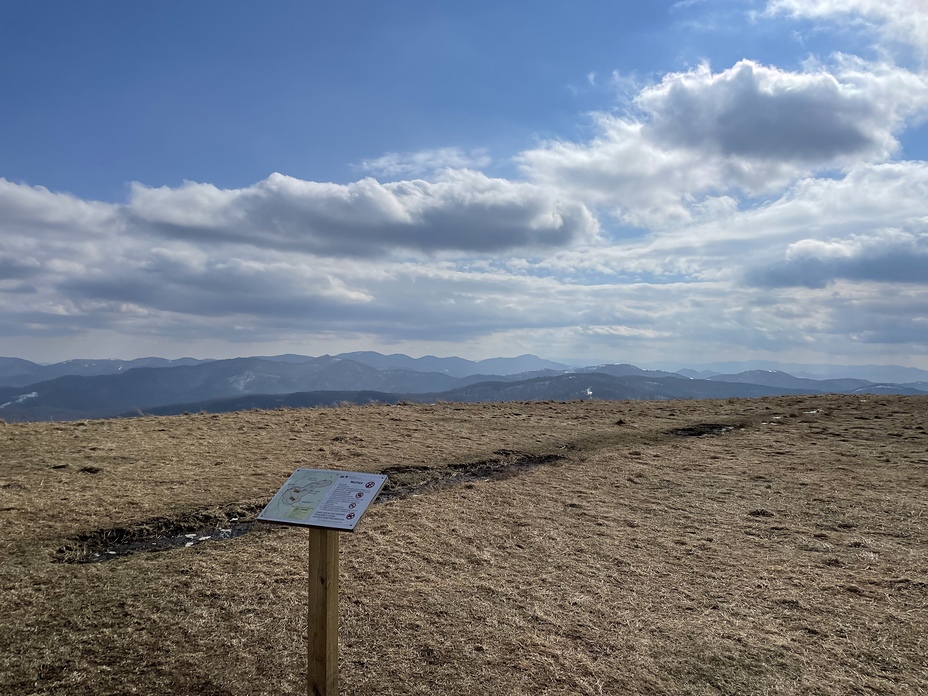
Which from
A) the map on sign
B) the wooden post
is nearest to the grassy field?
the wooden post

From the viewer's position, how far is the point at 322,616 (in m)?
5.34

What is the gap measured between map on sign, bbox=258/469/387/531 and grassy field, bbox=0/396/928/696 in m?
2.11

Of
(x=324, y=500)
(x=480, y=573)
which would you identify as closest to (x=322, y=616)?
(x=324, y=500)

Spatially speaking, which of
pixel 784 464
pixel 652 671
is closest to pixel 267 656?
pixel 652 671

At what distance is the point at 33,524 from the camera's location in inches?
390

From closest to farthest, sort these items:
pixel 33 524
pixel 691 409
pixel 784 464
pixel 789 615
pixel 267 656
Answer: pixel 267 656 < pixel 789 615 < pixel 33 524 < pixel 784 464 < pixel 691 409

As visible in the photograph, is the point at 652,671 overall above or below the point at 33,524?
below

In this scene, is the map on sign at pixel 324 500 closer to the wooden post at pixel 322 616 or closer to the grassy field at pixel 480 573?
the wooden post at pixel 322 616

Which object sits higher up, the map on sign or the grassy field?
the map on sign

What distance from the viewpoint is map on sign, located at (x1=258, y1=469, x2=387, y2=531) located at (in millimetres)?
5273

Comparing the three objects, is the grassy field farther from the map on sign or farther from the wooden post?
the map on sign

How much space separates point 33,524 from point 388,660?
787 cm

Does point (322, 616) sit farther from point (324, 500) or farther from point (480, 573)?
point (480, 573)

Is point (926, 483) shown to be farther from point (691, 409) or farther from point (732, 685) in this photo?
point (691, 409)
